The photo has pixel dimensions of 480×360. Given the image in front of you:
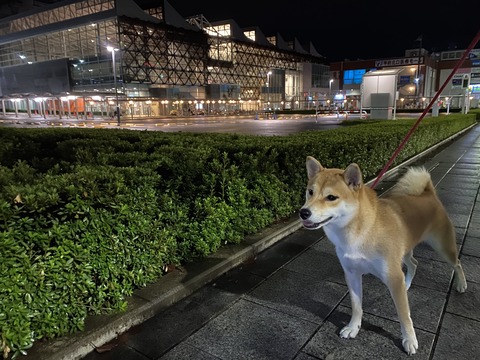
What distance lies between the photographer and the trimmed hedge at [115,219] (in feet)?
9.25

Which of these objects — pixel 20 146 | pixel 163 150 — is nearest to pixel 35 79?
Result: pixel 20 146

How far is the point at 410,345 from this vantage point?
117 inches

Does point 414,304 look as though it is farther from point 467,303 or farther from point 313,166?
point 313,166

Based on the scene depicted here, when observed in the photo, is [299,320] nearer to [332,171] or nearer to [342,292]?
[342,292]

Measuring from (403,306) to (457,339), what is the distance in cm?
71

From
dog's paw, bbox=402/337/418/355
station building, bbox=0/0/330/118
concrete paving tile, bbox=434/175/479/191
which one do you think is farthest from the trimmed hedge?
station building, bbox=0/0/330/118

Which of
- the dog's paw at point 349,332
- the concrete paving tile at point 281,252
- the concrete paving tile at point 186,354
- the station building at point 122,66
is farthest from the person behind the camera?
the station building at point 122,66

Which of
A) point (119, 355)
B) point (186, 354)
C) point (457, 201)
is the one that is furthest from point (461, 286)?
point (457, 201)

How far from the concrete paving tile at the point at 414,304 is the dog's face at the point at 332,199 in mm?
1371

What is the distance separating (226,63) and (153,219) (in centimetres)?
9261

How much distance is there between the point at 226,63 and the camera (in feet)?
300

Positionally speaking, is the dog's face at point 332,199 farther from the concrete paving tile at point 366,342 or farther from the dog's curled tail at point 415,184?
the dog's curled tail at point 415,184

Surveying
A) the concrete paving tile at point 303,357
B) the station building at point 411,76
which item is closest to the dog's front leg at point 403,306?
the concrete paving tile at point 303,357

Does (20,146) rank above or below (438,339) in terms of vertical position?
above
